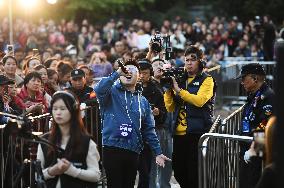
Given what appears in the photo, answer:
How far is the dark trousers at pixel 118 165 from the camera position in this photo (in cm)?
886

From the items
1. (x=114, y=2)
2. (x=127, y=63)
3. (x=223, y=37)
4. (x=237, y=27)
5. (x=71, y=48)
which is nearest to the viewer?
(x=127, y=63)

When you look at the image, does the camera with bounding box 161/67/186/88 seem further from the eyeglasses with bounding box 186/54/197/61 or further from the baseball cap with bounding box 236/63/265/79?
the baseball cap with bounding box 236/63/265/79

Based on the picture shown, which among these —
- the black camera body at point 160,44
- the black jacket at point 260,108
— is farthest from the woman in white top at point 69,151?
the black camera body at point 160,44

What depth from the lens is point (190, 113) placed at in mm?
10180

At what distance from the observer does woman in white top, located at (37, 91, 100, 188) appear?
6.93 meters

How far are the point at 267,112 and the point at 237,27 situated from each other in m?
22.6

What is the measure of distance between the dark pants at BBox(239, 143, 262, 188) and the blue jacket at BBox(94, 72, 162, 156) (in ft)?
3.85

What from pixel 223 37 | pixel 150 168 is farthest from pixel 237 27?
pixel 150 168

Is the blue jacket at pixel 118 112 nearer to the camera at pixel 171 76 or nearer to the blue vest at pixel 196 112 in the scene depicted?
the camera at pixel 171 76

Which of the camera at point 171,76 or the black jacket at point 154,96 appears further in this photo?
the black jacket at point 154,96

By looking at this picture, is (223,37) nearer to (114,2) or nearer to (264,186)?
(114,2)

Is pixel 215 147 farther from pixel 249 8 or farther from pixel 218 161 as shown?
pixel 249 8

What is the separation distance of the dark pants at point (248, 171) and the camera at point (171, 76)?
1526 millimetres

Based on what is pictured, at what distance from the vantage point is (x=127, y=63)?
925 centimetres
